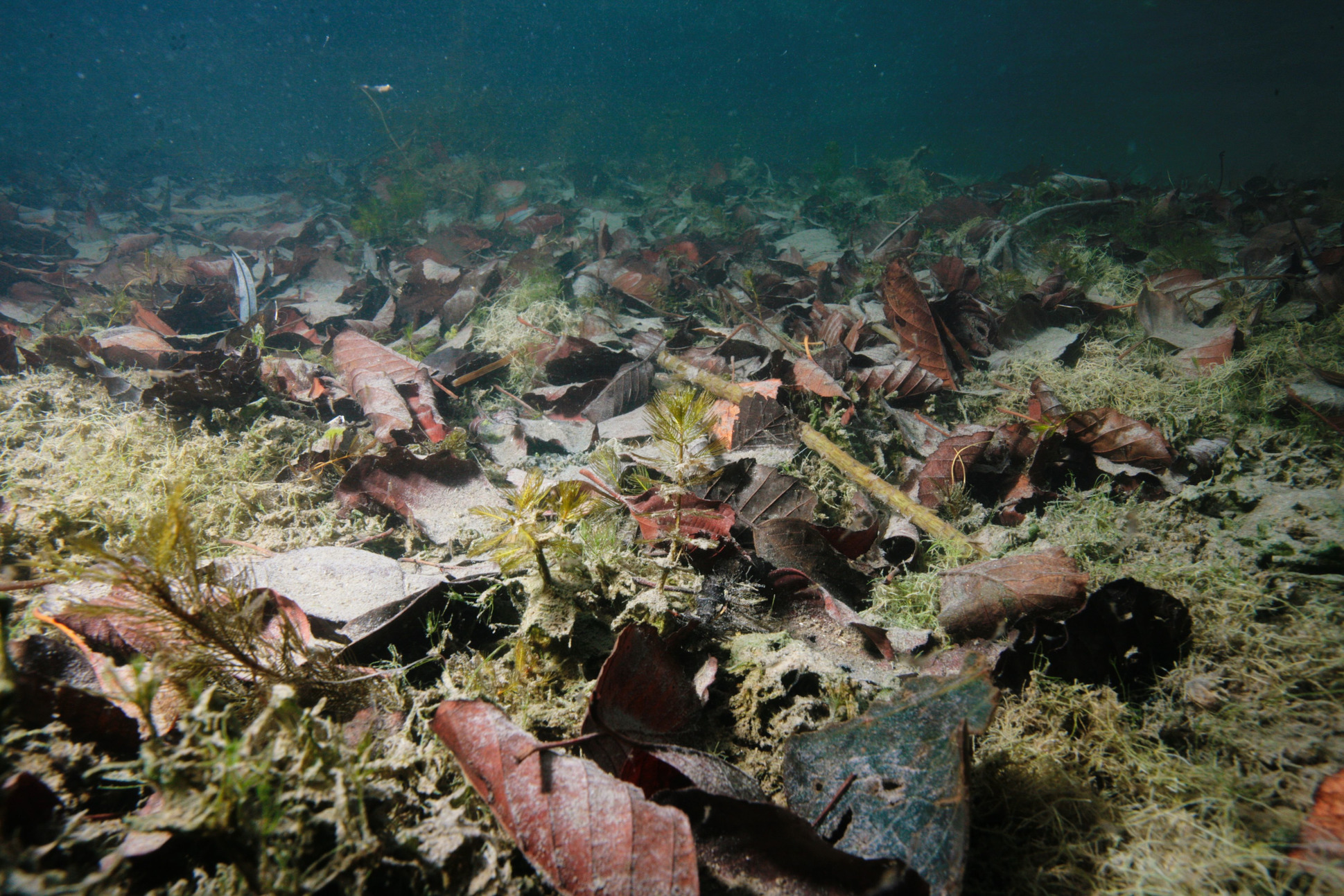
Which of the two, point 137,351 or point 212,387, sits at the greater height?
point 212,387

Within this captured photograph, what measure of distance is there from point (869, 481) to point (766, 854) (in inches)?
61.2

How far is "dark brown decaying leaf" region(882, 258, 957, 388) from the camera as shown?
2.91m

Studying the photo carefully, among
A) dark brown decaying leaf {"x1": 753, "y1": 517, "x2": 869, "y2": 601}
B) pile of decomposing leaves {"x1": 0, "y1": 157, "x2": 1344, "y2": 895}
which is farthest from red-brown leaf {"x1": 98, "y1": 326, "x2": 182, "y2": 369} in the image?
dark brown decaying leaf {"x1": 753, "y1": 517, "x2": 869, "y2": 601}

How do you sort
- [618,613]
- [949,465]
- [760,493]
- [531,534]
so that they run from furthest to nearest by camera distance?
[949,465], [760,493], [618,613], [531,534]

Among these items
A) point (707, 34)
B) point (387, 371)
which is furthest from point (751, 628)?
point (707, 34)

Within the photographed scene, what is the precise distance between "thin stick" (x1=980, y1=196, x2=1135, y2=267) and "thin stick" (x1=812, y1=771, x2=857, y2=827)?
494cm

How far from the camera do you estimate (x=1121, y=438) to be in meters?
2.00

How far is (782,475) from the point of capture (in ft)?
6.16

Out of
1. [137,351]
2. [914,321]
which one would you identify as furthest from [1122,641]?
[137,351]

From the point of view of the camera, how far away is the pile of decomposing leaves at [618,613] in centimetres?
78

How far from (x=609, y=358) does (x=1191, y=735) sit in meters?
2.95

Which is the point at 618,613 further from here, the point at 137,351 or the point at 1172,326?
the point at 137,351

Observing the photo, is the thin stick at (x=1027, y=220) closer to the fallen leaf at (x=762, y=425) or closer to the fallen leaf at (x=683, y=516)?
the fallen leaf at (x=762, y=425)

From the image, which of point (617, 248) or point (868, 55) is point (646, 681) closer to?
point (617, 248)
